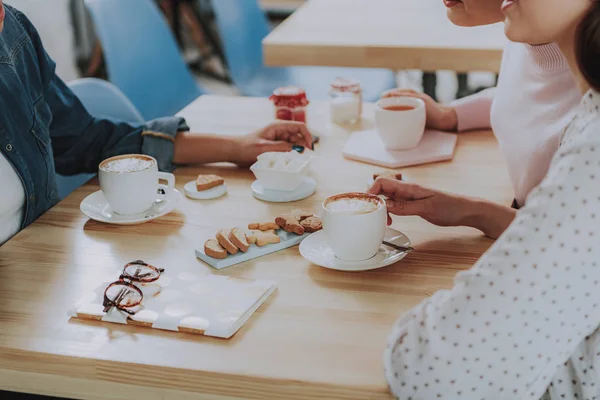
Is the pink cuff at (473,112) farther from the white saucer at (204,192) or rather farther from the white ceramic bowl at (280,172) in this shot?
the white saucer at (204,192)

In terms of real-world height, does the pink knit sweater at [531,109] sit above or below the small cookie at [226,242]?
above

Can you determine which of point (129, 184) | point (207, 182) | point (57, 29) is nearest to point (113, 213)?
point (129, 184)

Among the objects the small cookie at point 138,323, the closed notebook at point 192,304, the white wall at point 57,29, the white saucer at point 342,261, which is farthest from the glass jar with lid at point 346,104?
the white wall at point 57,29

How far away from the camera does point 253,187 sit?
4.50 ft

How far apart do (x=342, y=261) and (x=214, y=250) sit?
0.18m

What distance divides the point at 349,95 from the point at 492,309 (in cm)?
102

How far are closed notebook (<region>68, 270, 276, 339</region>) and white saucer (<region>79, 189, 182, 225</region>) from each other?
0.20 metres

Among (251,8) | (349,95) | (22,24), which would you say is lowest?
(251,8)

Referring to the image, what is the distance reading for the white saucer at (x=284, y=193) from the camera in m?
1.32

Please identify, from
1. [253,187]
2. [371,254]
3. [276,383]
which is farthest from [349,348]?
[253,187]

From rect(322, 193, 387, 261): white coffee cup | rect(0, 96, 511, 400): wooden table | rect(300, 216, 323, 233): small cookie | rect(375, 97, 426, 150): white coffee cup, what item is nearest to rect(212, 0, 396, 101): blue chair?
rect(375, 97, 426, 150): white coffee cup

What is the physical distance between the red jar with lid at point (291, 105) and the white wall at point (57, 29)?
2.79m

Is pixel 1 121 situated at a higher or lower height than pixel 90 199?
higher

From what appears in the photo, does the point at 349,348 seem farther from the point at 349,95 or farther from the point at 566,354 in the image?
the point at 349,95
